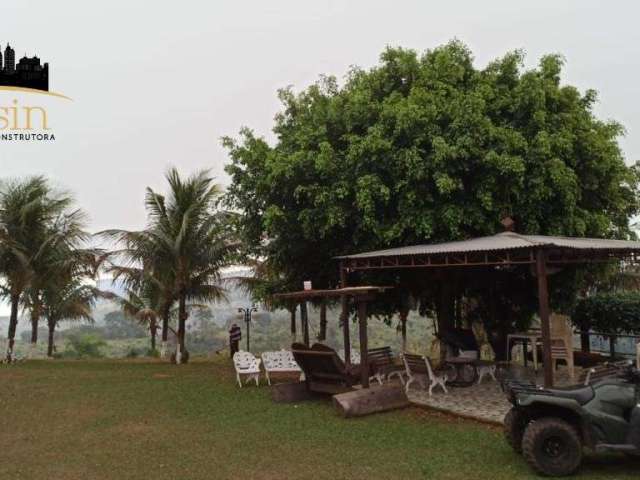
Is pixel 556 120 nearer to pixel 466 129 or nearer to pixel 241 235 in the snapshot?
pixel 466 129

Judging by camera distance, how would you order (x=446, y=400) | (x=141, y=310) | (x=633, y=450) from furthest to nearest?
(x=141, y=310) < (x=446, y=400) < (x=633, y=450)

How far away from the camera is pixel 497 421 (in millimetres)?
8445

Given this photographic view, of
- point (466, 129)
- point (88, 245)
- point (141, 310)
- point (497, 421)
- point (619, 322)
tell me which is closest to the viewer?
point (497, 421)

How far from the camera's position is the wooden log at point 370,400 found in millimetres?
9273

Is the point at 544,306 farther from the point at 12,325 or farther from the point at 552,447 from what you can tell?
the point at 12,325

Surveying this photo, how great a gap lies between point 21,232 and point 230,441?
594 inches

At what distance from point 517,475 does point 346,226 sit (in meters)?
8.77

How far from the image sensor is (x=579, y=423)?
6039 mm

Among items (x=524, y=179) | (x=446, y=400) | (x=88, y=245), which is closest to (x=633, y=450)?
(x=446, y=400)

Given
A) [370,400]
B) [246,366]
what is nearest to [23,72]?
[246,366]

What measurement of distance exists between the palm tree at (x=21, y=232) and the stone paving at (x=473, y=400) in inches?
565

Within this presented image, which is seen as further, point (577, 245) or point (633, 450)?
point (577, 245)

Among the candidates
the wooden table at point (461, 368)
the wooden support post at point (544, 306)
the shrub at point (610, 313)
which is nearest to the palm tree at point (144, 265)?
the wooden table at point (461, 368)

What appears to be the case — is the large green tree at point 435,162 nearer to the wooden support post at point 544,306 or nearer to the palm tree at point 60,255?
the wooden support post at point 544,306
